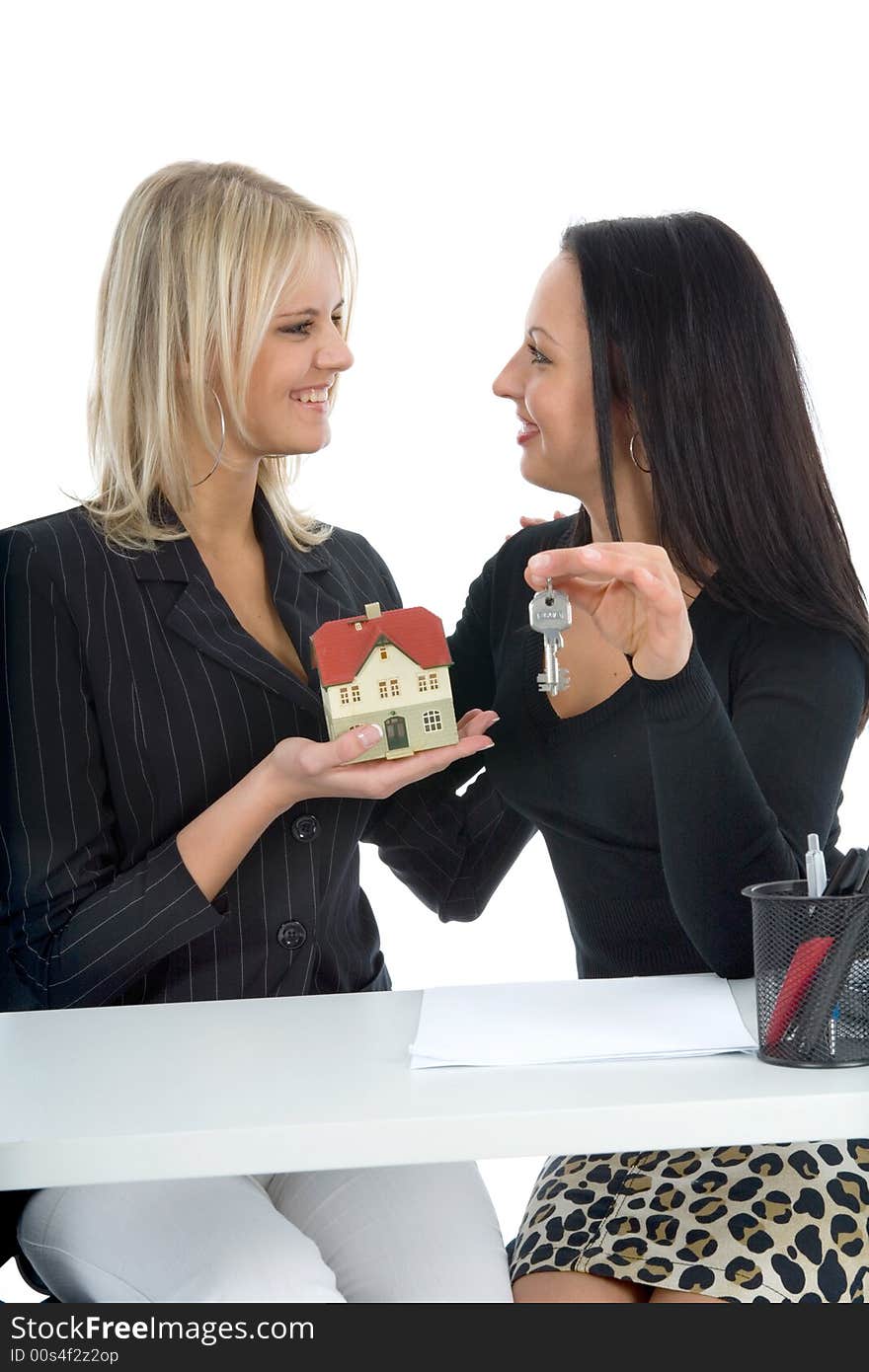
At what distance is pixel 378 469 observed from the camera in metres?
4.03

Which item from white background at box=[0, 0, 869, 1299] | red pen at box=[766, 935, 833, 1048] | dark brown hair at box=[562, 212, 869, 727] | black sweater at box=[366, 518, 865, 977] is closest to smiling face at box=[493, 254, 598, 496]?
dark brown hair at box=[562, 212, 869, 727]

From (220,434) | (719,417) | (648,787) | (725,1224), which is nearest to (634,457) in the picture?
(719,417)

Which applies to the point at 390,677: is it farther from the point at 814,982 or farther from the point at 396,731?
the point at 814,982

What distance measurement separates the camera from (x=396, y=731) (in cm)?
181

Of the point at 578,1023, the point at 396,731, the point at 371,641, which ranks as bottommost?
the point at 578,1023

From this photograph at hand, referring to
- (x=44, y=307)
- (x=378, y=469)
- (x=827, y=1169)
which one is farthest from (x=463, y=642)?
(x=44, y=307)

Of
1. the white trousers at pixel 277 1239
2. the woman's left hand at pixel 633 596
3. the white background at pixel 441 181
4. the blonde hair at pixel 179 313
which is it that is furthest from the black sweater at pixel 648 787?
the white background at pixel 441 181

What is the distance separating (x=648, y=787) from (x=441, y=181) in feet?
8.73

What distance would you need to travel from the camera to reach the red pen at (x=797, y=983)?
127cm

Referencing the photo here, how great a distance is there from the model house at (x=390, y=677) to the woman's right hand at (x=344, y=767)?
30 mm

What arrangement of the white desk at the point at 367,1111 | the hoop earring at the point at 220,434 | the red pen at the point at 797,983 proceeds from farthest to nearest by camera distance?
the hoop earring at the point at 220,434, the red pen at the point at 797,983, the white desk at the point at 367,1111

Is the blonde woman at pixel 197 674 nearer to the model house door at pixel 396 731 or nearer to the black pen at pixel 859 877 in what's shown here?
the model house door at pixel 396 731

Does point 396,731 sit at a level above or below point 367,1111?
above
